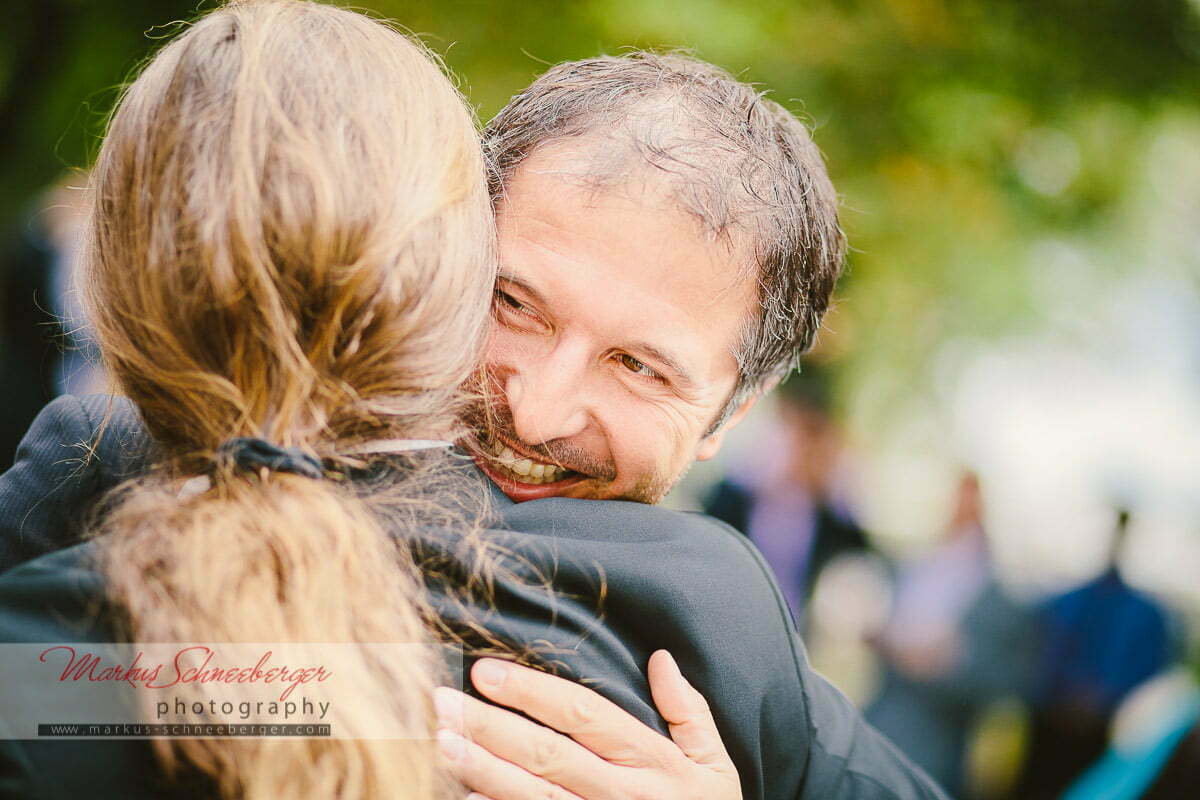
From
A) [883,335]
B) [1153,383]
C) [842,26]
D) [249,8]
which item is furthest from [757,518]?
[1153,383]

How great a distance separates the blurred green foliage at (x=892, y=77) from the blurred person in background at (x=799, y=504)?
1.32 metres

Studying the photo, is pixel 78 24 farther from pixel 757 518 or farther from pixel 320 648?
pixel 320 648

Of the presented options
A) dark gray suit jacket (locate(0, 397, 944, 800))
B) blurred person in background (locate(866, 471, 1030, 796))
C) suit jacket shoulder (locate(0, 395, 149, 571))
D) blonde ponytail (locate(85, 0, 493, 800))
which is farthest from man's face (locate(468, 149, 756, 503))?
blurred person in background (locate(866, 471, 1030, 796))

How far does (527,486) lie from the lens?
6.14 ft

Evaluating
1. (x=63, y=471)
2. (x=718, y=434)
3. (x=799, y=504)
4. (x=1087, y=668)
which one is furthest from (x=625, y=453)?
(x=799, y=504)

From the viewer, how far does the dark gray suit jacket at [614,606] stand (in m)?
1.16

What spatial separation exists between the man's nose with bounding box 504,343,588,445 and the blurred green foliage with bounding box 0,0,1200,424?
3.21 m

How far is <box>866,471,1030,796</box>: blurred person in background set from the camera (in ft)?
19.0

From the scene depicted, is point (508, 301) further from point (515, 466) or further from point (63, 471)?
point (63, 471)

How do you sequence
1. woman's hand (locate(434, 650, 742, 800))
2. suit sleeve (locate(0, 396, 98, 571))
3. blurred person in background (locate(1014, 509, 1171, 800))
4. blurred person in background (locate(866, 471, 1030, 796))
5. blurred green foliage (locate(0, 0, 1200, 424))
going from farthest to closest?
blurred person in background (locate(866, 471, 1030, 796))
blurred person in background (locate(1014, 509, 1171, 800))
blurred green foliage (locate(0, 0, 1200, 424))
suit sleeve (locate(0, 396, 98, 571))
woman's hand (locate(434, 650, 742, 800))

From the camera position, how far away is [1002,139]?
606 centimetres

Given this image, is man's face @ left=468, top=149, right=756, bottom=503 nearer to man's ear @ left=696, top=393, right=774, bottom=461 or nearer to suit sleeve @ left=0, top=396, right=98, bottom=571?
man's ear @ left=696, top=393, right=774, bottom=461

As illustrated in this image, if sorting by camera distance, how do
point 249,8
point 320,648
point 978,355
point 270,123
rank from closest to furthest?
point 320,648 < point 270,123 < point 249,8 < point 978,355

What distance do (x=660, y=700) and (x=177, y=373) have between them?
912 millimetres
